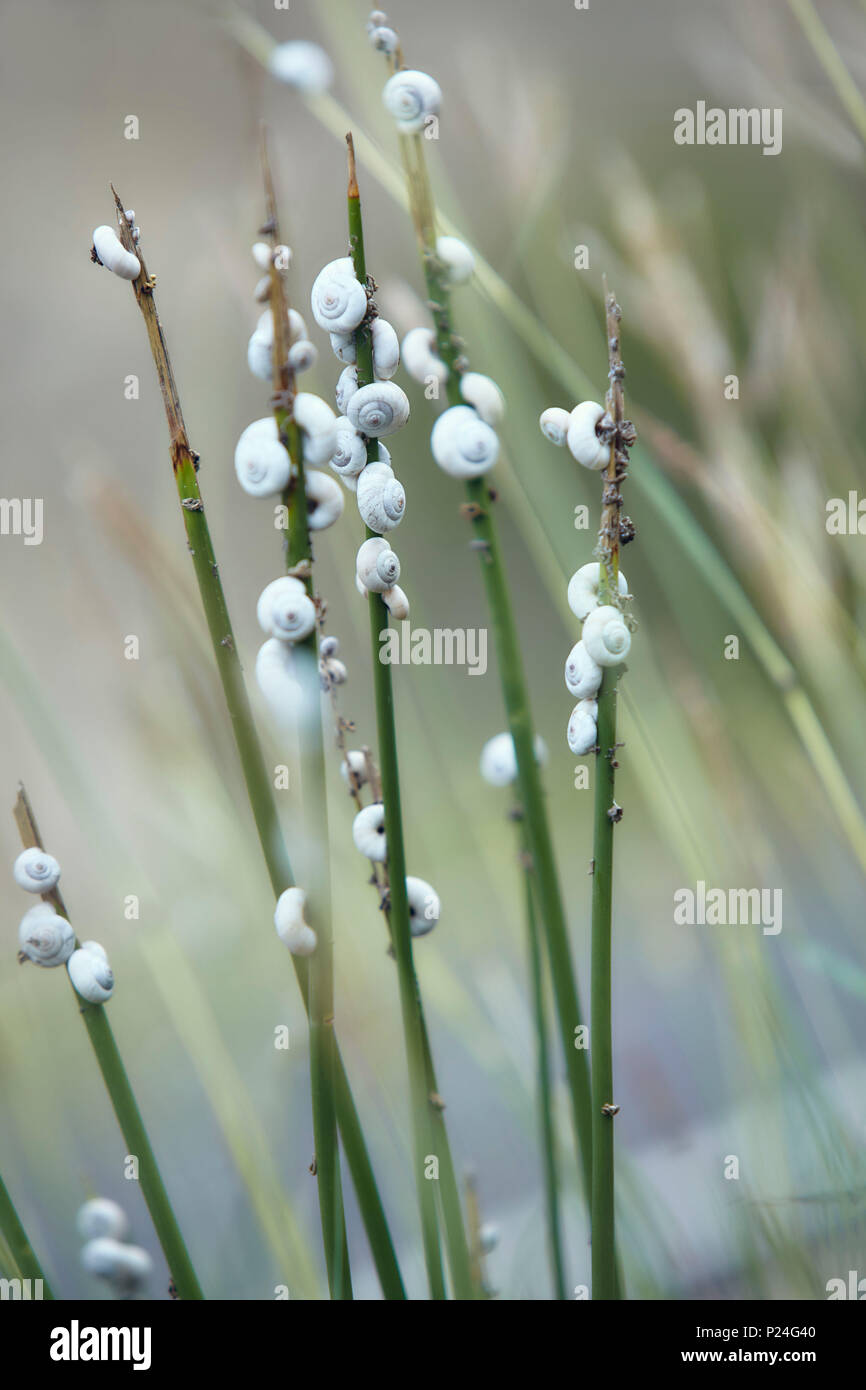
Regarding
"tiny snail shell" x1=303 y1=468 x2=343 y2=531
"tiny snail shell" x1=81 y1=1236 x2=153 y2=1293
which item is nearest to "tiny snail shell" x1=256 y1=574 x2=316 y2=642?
"tiny snail shell" x1=303 y1=468 x2=343 y2=531

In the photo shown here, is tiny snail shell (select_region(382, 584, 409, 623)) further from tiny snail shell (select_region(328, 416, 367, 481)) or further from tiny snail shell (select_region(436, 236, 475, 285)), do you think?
tiny snail shell (select_region(436, 236, 475, 285))

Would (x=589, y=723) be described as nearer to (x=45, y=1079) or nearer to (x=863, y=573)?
(x=863, y=573)

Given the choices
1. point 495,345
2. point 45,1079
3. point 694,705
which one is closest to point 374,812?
point 694,705

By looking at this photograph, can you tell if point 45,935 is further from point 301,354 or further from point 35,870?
point 301,354

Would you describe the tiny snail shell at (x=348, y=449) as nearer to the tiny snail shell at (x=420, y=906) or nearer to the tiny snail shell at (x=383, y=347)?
the tiny snail shell at (x=383, y=347)

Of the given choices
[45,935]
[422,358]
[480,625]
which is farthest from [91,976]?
[480,625]

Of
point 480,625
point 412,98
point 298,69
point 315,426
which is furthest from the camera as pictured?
point 480,625

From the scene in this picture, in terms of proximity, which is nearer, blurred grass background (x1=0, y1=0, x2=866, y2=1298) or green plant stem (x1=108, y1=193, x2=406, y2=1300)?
green plant stem (x1=108, y1=193, x2=406, y2=1300)
